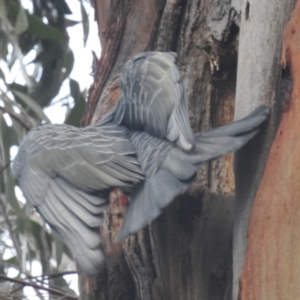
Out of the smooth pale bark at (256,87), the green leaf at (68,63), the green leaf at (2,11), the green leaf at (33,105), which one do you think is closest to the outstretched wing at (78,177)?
the smooth pale bark at (256,87)

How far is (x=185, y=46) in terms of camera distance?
4.89 ft

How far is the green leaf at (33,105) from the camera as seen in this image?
7.40 feet

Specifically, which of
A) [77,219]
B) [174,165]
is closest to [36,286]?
[77,219]

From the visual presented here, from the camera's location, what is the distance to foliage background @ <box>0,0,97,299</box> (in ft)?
7.37

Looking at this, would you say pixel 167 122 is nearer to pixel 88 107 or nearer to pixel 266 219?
pixel 266 219

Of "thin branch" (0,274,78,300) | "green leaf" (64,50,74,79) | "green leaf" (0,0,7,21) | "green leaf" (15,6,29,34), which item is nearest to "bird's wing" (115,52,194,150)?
"thin branch" (0,274,78,300)

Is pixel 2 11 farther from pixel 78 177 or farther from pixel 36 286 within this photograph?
pixel 78 177

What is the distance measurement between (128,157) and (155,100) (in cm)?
11

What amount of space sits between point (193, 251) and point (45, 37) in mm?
1255

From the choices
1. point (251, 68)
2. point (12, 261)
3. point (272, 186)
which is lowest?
point (12, 261)

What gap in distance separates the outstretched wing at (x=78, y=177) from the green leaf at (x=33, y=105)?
92cm

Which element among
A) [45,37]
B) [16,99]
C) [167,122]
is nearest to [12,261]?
[16,99]

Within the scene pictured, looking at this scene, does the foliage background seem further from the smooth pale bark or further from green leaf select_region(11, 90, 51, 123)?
the smooth pale bark

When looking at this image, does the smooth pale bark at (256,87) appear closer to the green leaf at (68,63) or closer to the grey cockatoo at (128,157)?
the grey cockatoo at (128,157)
